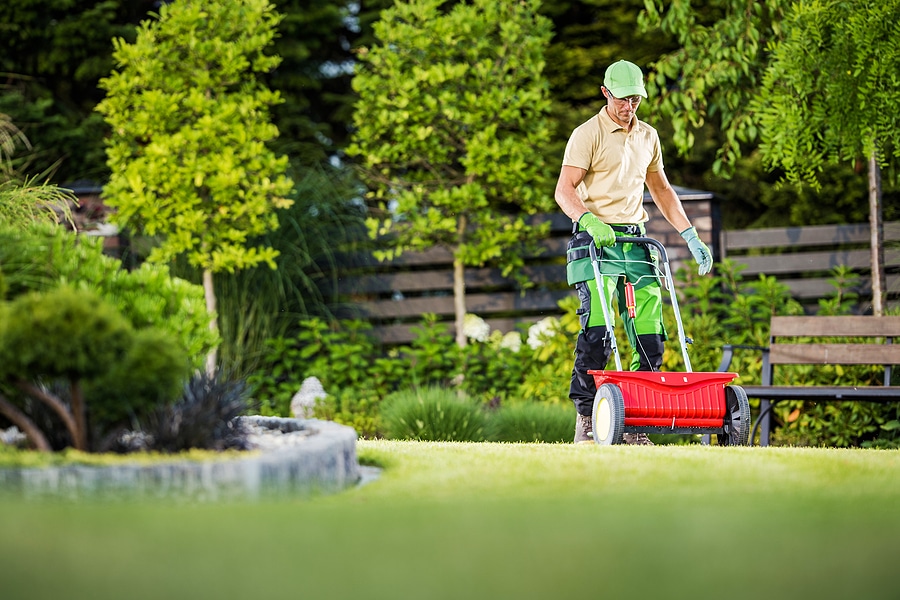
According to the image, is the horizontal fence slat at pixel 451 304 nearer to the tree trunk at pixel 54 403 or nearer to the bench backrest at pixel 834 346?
the bench backrest at pixel 834 346

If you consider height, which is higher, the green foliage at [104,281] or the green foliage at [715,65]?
the green foliage at [715,65]

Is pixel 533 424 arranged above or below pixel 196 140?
below

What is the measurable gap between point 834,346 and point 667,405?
2.49 meters

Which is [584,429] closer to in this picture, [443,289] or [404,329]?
[404,329]

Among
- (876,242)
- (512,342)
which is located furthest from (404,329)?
(876,242)

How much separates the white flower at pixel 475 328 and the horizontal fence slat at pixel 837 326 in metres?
2.55

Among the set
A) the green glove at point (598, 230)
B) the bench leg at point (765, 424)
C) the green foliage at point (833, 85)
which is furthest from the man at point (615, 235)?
the green foliage at point (833, 85)

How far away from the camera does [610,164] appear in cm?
536

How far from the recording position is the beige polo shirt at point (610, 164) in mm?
5328

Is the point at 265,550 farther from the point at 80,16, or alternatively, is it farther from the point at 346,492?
the point at 80,16

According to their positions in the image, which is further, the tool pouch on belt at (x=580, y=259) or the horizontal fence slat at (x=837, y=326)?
the horizontal fence slat at (x=837, y=326)

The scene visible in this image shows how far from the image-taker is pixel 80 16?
439 inches

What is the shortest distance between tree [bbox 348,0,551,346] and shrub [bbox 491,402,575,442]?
5.81 feet

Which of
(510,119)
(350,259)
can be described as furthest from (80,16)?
(510,119)
